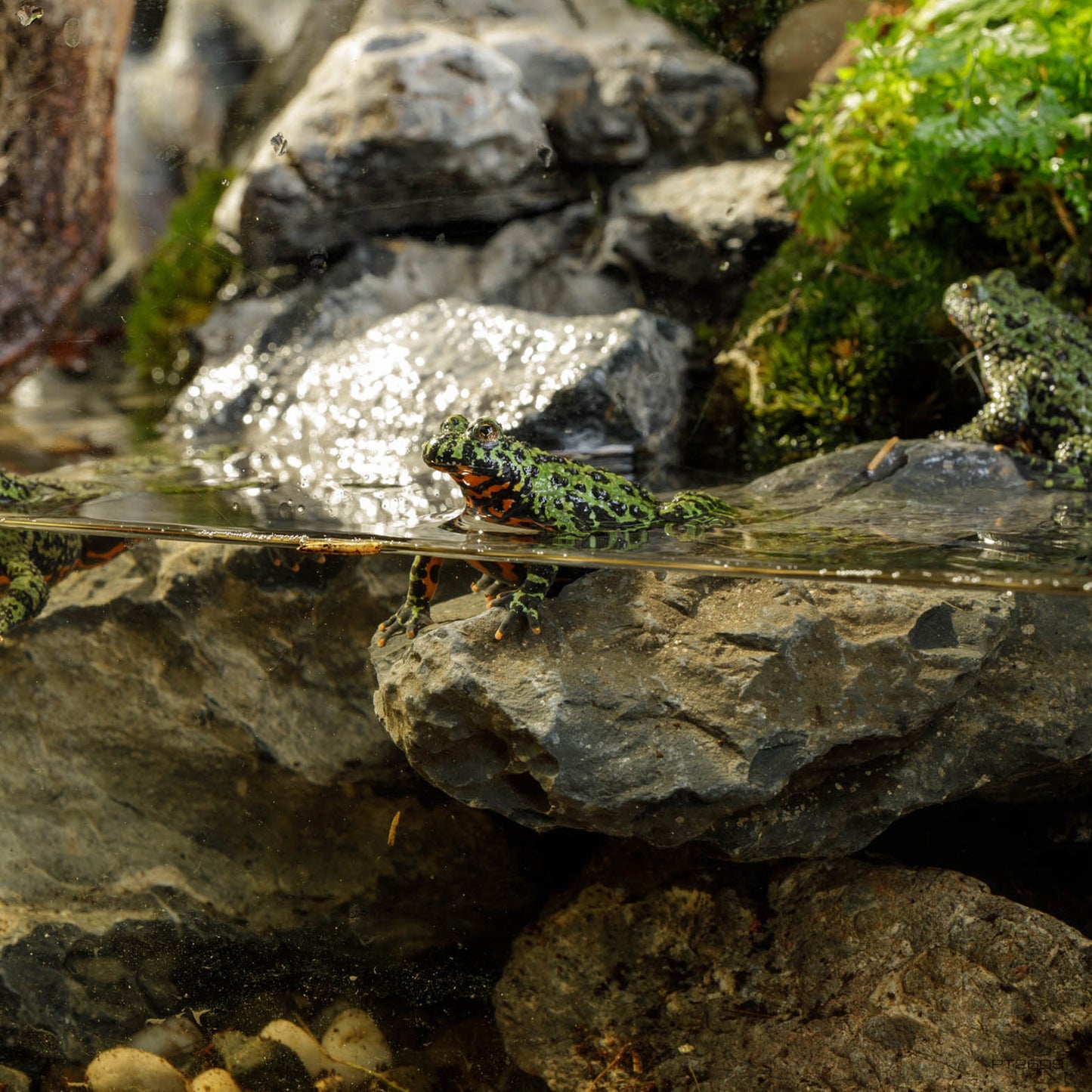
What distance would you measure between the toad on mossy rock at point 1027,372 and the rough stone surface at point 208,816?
2139mm

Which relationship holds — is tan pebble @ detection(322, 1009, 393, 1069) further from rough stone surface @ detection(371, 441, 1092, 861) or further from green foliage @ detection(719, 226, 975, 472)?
green foliage @ detection(719, 226, 975, 472)

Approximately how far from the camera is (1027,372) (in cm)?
323

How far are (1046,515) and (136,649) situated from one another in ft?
8.75

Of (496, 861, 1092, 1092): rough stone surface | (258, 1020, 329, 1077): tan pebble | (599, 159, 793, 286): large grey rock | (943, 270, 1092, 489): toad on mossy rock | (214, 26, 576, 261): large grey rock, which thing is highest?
(214, 26, 576, 261): large grey rock

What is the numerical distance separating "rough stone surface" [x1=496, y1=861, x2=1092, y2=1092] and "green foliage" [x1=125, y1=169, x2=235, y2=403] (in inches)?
95.4

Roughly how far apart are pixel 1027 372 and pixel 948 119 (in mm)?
897

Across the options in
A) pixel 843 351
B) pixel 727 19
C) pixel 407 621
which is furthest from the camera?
pixel 843 351

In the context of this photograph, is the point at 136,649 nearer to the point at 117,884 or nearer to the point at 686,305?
the point at 117,884

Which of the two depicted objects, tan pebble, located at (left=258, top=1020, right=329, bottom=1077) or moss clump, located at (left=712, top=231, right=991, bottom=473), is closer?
tan pebble, located at (left=258, top=1020, right=329, bottom=1077)

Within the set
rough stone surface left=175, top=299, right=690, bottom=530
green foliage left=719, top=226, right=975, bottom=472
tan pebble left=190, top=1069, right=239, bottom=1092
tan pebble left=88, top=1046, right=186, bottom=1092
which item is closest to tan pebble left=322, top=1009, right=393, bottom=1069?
tan pebble left=190, top=1069, right=239, bottom=1092

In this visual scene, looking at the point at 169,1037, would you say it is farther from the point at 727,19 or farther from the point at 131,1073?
the point at 727,19

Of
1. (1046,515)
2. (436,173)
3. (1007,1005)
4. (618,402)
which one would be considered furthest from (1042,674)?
(436,173)

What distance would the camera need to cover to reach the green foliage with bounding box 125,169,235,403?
3.15 metres

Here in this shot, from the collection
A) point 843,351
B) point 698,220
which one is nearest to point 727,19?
point 698,220
